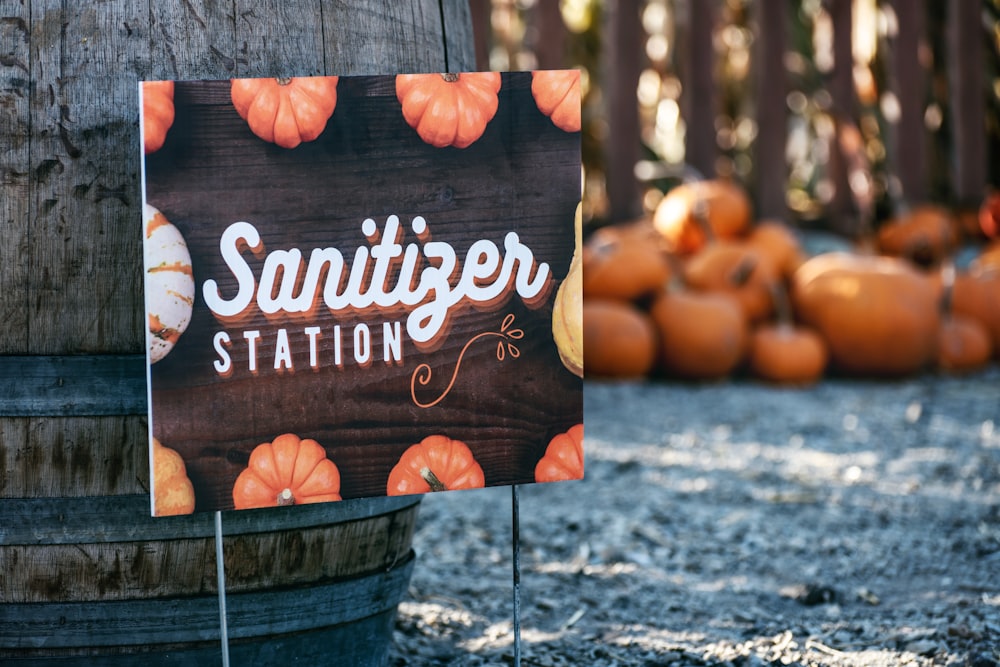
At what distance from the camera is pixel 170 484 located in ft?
4.62

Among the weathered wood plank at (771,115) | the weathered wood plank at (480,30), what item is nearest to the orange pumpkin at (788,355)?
the weathered wood plank at (771,115)

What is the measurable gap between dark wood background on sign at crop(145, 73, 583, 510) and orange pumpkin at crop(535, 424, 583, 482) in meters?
0.01

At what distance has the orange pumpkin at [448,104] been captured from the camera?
59.4 inches

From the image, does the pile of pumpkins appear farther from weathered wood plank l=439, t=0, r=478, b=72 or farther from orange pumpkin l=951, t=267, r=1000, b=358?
weathered wood plank l=439, t=0, r=478, b=72

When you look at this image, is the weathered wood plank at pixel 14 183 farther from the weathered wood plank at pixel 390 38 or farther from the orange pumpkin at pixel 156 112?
the weathered wood plank at pixel 390 38

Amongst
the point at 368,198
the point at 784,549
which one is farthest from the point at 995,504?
the point at 368,198

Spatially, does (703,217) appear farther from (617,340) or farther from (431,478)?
(431,478)

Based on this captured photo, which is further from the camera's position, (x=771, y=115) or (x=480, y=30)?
(x=771, y=115)

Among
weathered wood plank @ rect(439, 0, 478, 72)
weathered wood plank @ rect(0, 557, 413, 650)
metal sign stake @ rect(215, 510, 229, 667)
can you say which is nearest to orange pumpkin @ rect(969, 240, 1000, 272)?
weathered wood plank @ rect(439, 0, 478, 72)

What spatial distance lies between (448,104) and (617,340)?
332 cm

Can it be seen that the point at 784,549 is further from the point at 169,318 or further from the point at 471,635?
the point at 169,318

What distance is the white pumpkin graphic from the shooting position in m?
1.41

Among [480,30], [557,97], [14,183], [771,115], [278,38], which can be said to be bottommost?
[14,183]

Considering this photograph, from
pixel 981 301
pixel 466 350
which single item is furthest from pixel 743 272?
pixel 466 350
